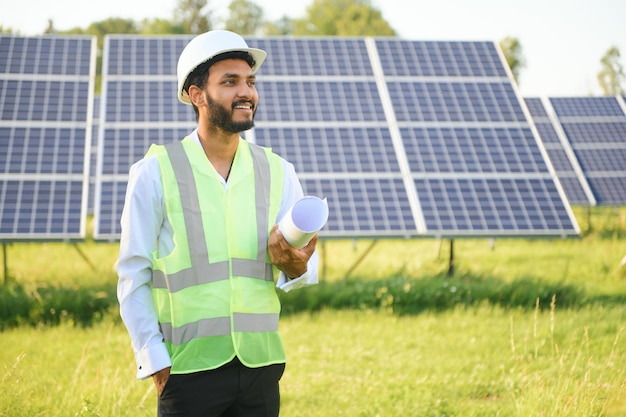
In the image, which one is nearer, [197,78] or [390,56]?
[197,78]

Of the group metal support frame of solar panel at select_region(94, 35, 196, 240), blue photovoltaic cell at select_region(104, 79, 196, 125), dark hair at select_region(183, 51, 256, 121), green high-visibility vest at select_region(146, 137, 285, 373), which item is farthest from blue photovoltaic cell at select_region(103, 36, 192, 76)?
green high-visibility vest at select_region(146, 137, 285, 373)

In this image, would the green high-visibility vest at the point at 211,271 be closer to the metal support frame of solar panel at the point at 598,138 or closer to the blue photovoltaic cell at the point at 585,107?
the metal support frame of solar panel at the point at 598,138

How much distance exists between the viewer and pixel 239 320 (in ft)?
10.3

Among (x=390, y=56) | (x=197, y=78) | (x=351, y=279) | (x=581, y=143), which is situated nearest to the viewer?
(x=197, y=78)

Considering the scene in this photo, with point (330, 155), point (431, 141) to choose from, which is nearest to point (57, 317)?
point (330, 155)

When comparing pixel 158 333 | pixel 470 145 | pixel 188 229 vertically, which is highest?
pixel 188 229

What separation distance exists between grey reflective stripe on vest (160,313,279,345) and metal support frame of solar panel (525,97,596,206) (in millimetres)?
12548

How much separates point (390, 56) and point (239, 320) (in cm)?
951

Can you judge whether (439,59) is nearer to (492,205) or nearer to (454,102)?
(454,102)

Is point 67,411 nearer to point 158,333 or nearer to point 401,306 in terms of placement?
point 158,333

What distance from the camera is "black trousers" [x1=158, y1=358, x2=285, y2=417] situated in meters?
3.07

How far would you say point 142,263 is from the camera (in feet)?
10.1

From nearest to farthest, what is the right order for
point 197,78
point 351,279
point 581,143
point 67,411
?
1. point 197,78
2. point 67,411
3. point 351,279
4. point 581,143

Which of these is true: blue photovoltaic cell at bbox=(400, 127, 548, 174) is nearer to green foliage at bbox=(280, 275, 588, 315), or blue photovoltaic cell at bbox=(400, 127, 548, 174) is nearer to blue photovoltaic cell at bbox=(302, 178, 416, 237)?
blue photovoltaic cell at bbox=(302, 178, 416, 237)
